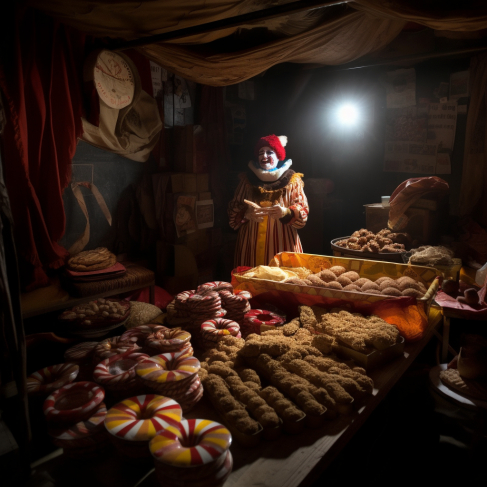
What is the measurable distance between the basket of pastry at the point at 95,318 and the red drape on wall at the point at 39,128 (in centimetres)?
51

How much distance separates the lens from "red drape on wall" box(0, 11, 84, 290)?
2.74 meters

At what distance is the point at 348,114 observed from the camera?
5461 millimetres

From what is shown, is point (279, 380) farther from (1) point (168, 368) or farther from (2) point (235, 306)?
(2) point (235, 306)

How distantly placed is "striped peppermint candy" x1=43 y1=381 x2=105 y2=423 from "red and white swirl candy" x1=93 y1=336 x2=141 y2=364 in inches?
9.0

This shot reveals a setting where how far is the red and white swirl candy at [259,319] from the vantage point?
221 centimetres

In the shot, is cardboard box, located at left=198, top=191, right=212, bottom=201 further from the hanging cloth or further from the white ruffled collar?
the hanging cloth

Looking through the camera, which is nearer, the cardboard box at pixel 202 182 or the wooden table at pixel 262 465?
the wooden table at pixel 262 465

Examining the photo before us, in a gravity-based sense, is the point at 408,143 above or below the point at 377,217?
above

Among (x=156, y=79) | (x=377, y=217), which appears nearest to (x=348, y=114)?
(x=377, y=217)

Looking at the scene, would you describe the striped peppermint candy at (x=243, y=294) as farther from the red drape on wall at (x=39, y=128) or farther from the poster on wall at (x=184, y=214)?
the poster on wall at (x=184, y=214)

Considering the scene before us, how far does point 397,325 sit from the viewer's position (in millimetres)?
2199

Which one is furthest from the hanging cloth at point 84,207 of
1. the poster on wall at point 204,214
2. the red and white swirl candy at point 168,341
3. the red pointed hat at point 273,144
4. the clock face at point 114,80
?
the red and white swirl candy at point 168,341

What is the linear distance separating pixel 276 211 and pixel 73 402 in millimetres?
2803

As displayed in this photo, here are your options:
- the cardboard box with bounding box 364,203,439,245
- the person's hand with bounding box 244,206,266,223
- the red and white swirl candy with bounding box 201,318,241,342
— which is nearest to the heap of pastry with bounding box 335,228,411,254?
the cardboard box with bounding box 364,203,439,245
